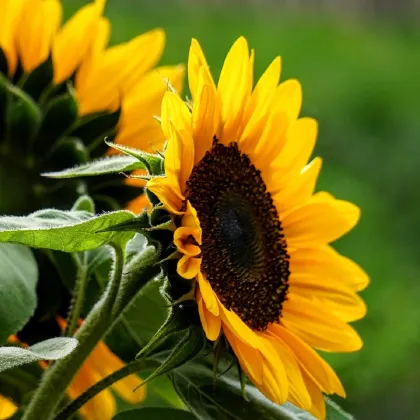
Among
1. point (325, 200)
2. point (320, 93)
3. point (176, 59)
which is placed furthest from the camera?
point (320, 93)

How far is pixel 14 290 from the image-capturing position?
0.46m

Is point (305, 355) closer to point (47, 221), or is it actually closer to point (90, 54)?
point (47, 221)

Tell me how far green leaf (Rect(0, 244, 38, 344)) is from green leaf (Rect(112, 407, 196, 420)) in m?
0.07

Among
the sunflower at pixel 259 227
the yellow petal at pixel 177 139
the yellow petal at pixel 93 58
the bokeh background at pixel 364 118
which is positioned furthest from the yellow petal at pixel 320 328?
the bokeh background at pixel 364 118

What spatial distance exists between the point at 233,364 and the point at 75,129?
22cm

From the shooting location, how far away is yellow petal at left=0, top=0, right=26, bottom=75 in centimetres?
62

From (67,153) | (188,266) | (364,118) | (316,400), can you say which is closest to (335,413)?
(316,400)

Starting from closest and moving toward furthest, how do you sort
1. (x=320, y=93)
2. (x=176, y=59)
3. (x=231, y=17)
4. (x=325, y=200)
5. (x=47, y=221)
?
(x=47, y=221)
(x=325, y=200)
(x=176, y=59)
(x=320, y=93)
(x=231, y=17)

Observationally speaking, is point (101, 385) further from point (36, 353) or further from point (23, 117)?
point (23, 117)

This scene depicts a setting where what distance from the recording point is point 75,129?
61 centimetres

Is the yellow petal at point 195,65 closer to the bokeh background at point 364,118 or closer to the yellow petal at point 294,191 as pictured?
the yellow petal at point 294,191

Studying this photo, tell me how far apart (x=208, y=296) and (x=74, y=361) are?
70 millimetres

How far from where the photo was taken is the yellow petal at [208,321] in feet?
1.37

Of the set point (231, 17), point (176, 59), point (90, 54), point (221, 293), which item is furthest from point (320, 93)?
point (221, 293)
